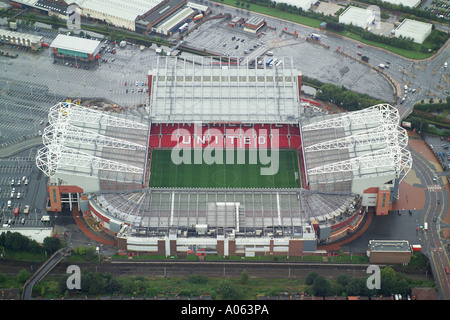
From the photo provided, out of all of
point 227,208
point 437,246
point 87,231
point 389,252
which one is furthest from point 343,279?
point 87,231

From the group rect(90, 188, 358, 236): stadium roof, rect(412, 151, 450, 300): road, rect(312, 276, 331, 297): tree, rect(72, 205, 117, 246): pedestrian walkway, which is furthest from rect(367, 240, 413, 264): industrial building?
rect(72, 205, 117, 246): pedestrian walkway

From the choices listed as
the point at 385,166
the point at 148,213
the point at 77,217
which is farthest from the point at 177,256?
the point at 385,166

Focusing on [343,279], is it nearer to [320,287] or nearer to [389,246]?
[320,287]

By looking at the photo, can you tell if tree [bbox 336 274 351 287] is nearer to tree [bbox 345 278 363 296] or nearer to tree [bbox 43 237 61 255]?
tree [bbox 345 278 363 296]

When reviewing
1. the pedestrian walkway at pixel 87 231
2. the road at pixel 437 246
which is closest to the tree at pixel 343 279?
the road at pixel 437 246

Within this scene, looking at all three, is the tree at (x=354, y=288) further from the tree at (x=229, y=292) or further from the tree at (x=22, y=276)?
the tree at (x=22, y=276)

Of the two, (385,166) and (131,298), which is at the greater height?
(385,166)

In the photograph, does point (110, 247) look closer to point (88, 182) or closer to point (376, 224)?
point (88, 182)
